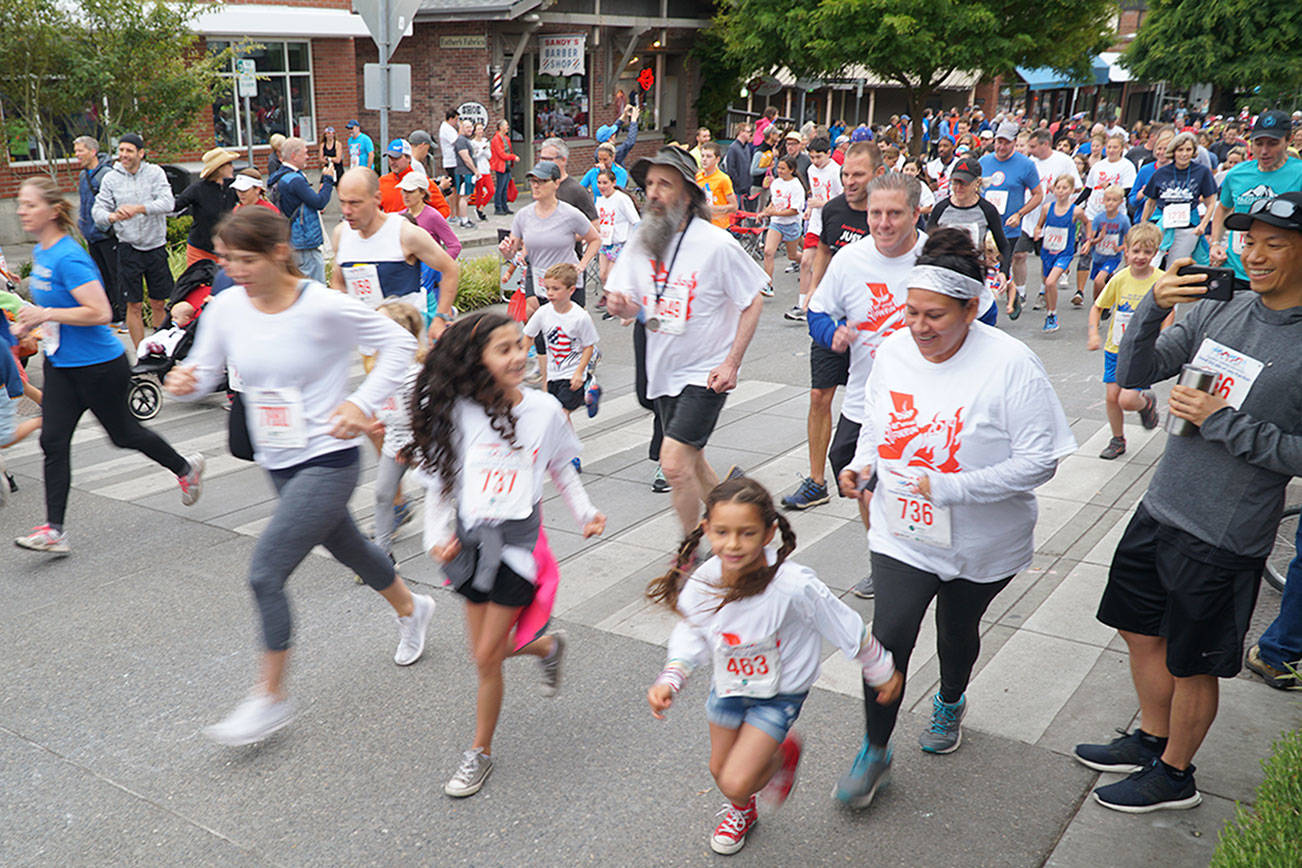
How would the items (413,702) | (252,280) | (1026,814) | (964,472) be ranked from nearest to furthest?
(964,472) < (1026,814) < (252,280) < (413,702)

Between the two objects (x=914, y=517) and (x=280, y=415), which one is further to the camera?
(x=280, y=415)

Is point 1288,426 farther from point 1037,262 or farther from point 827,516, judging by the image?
point 1037,262

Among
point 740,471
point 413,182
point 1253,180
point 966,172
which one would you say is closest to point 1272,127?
point 1253,180

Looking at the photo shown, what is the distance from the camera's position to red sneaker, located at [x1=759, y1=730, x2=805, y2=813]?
11.1ft

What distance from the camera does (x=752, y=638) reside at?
3223 mm

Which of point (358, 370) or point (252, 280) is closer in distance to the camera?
point (252, 280)

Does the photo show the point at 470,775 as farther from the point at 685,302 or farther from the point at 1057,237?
the point at 1057,237

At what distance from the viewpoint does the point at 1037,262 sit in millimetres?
17266

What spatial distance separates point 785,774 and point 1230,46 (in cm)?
5142

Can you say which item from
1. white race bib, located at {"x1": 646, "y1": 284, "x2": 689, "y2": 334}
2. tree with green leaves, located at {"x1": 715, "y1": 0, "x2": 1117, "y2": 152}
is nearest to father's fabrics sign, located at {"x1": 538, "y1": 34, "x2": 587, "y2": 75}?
tree with green leaves, located at {"x1": 715, "y1": 0, "x2": 1117, "y2": 152}

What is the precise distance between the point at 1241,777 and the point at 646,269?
3.28 meters

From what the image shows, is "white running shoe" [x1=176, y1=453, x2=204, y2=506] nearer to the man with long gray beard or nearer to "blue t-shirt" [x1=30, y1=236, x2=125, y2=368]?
"blue t-shirt" [x1=30, y1=236, x2=125, y2=368]

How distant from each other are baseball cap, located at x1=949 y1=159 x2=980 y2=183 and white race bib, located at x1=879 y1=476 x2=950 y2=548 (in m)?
5.32

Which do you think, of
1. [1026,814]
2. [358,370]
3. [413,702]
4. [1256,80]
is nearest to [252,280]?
[413,702]
